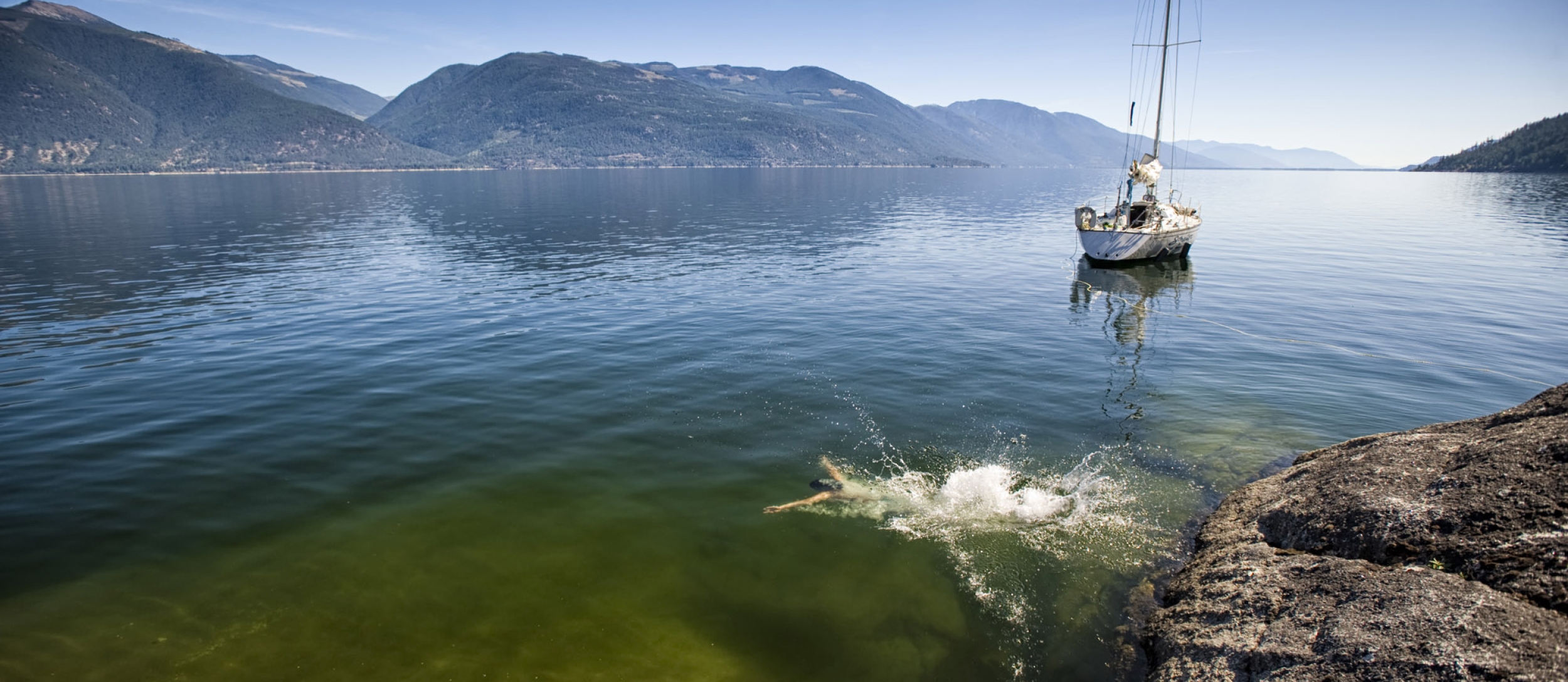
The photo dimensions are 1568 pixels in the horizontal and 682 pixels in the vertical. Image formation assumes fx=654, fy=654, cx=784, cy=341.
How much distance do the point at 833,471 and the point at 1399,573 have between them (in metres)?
8.81

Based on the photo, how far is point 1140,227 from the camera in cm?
3959

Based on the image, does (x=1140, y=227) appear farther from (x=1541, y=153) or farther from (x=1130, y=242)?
(x=1541, y=153)

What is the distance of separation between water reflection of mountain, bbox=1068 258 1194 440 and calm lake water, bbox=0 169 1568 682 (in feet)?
0.83

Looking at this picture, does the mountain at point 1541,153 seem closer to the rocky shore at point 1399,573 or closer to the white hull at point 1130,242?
the white hull at point 1130,242

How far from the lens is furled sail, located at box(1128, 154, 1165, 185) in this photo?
4159cm

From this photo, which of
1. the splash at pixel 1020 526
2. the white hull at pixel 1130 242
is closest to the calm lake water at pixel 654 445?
the splash at pixel 1020 526

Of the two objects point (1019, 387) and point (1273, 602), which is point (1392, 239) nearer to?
point (1019, 387)

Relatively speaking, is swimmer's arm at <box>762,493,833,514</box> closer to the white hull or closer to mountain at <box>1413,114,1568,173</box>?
the white hull

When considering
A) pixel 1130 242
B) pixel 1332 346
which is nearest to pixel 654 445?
pixel 1332 346

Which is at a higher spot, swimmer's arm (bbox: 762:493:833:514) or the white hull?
the white hull

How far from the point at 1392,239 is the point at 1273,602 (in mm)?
63987

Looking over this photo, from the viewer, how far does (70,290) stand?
30.1 m

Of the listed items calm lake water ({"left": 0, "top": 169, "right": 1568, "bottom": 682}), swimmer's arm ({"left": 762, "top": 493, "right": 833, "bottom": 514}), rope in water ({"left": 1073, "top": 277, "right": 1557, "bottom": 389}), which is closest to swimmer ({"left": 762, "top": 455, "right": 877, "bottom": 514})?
swimmer's arm ({"left": 762, "top": 493, "right": 833, "bottom": 514})

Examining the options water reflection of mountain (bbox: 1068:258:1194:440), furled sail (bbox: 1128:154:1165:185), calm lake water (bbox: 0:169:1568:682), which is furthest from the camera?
furled sail (bbox: 1128:154:1165:185)
